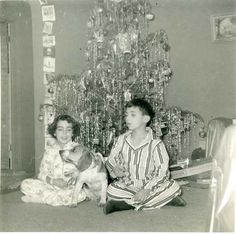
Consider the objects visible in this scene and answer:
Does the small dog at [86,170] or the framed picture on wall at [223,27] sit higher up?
the framed picture on wall at [223,27]

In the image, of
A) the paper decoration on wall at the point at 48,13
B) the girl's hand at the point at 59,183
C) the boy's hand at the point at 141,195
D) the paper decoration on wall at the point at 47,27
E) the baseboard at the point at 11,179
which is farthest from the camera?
the paper decoration on wall at the point at 47,27

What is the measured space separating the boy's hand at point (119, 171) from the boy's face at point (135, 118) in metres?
0.21

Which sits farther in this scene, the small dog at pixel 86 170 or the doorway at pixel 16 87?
the doorway at pixel 16 87

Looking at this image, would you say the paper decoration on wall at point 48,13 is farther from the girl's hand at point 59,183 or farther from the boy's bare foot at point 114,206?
the boy's bare foot at point 114,206

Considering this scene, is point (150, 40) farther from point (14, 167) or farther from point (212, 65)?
point (14, 167)

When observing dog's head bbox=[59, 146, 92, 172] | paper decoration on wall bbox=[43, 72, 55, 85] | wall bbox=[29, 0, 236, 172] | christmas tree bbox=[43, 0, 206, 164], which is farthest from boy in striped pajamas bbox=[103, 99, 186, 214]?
wall bbox=[29, 0, 236, 172]

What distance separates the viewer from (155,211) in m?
1.95

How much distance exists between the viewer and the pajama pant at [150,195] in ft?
6.52

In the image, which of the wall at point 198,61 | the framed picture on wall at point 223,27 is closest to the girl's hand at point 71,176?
the wall at point 198,61

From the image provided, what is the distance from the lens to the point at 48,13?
308 cm

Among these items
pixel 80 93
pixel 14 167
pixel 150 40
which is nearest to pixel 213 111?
pixel 150 40

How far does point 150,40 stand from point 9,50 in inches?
40.3

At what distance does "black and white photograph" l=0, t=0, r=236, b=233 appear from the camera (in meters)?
1.85

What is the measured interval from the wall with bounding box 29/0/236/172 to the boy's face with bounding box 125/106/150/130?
46.8 inches
